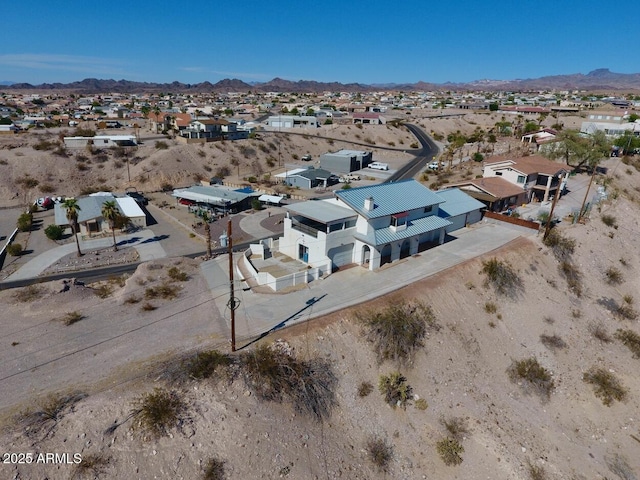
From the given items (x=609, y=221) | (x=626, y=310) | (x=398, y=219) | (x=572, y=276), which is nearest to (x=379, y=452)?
(x=398, y=219)

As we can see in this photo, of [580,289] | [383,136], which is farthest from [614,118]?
[580,289]

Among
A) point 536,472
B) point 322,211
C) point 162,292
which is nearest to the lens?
point 536,472

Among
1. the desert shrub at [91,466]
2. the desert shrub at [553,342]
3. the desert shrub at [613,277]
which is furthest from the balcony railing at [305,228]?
the desert shrub at [613,277]

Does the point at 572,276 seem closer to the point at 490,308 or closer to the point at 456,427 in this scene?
the point at 490,308

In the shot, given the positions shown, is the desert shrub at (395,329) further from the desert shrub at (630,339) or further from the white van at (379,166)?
the white van at (379,166)

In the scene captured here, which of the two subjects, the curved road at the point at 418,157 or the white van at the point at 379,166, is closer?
the curved road at the point at 418,157

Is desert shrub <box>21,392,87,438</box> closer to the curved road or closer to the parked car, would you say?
the parked car
